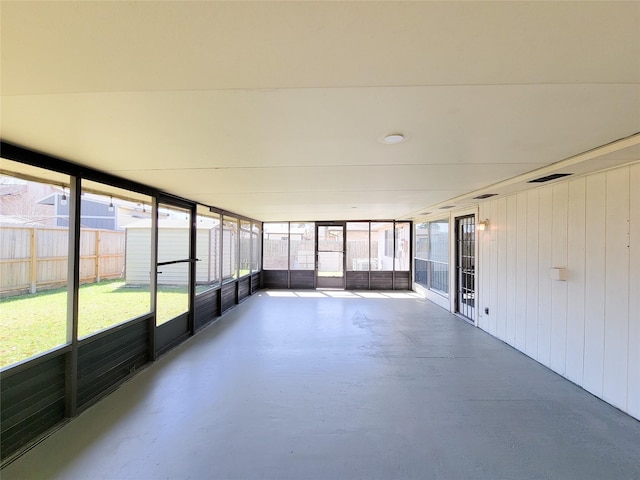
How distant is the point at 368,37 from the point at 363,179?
2.17 meters

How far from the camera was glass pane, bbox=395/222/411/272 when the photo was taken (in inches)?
351

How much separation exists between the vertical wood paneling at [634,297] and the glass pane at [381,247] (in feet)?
21.5

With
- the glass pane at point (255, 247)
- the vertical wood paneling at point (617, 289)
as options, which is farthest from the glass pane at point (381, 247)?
the vertical wood paneling at point (617, 289)

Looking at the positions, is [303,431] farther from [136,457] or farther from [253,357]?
[253,357]

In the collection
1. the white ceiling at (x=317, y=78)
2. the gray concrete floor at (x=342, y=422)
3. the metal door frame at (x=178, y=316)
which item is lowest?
the gray concrete floor at (x=342, y=422)

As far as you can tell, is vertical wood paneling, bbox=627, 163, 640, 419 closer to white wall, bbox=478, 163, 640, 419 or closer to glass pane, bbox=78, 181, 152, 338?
white wall, bbox=478, 163, 640, 419

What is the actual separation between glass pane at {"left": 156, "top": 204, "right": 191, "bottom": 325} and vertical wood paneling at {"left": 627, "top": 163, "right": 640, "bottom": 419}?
519 centimetres

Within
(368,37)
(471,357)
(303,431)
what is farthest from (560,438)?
(368,37)

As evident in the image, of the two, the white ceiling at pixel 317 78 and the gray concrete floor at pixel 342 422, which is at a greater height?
the white ceiling at pixel 317 78

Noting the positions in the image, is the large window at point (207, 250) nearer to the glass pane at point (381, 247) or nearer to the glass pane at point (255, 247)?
the glass pane at point (255, 247)

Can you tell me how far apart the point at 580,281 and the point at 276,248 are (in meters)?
7.60

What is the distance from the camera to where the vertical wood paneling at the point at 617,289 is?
2467mm

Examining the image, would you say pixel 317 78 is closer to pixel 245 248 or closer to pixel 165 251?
pixel 165 251

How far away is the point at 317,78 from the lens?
1162 millimetres
